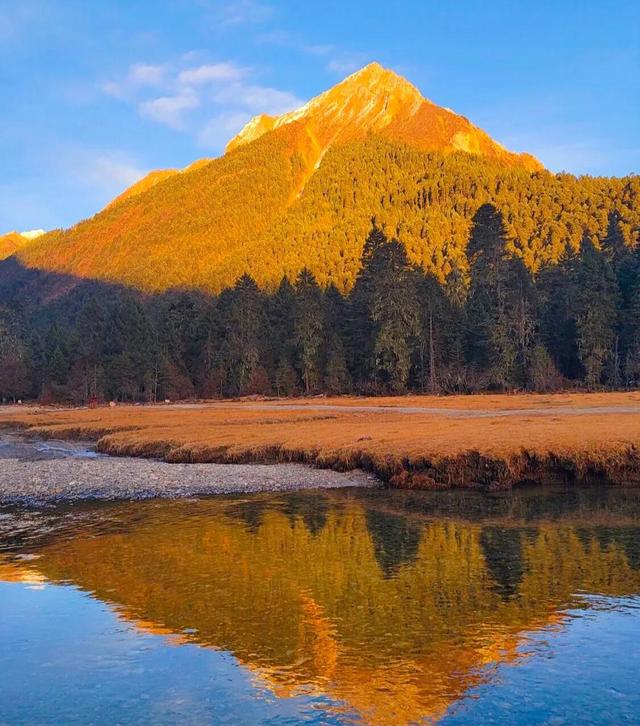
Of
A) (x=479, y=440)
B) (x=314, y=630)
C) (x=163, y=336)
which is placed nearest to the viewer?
(x=314, y=630)

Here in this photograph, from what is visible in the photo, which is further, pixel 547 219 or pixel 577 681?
pixel 547 219

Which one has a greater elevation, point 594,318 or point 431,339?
point 594,318

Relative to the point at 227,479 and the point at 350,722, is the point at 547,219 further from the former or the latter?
the point at 350,722

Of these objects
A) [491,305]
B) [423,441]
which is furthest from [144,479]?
[491,305]

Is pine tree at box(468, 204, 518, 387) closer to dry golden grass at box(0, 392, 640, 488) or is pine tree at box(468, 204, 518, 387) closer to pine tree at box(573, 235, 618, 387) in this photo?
pine tree at box(573, 235, 618, 387)

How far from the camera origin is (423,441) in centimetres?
3156

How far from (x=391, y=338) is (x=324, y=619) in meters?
73.1

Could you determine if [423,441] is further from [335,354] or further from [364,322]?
[364,322]

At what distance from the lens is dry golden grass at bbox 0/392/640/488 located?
27406mm

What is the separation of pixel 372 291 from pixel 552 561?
75540 millimetres

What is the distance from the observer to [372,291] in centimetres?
9012

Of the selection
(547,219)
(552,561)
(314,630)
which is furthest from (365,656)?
(547,219)

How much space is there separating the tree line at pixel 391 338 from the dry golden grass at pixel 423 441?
28.0 m

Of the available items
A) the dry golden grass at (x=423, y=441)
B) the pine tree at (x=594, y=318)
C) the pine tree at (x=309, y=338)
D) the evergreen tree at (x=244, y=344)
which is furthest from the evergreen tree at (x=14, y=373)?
the pine tree at (x=594, y=318)
